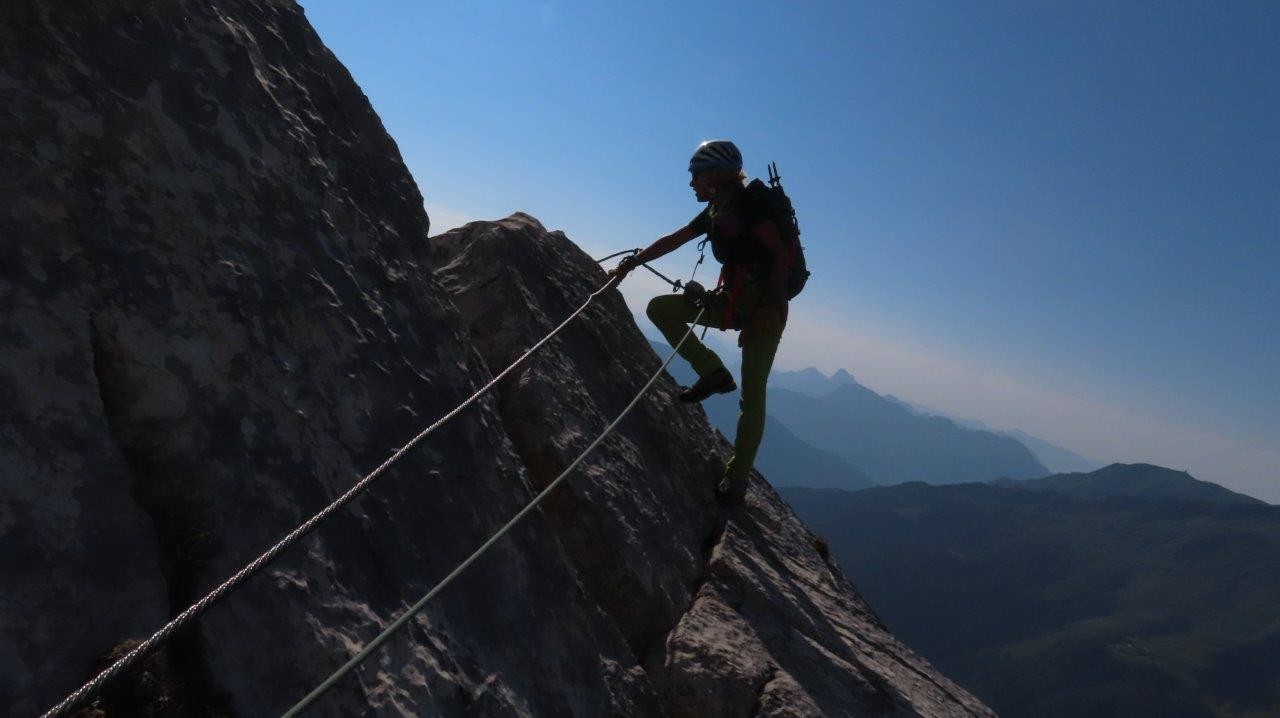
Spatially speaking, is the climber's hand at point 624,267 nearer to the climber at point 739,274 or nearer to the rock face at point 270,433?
the climber at point 739,274

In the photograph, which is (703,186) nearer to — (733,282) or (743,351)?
(733,282)

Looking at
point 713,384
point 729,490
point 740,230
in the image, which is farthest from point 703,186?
point 729,490

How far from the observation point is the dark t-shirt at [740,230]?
761 cm

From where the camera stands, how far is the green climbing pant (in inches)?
303

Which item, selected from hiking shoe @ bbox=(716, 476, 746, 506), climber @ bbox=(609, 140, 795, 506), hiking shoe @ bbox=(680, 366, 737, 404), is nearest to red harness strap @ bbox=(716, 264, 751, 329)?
climber @ bbox=(609, 140, 795, 506)

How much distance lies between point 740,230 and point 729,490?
3.01 meters

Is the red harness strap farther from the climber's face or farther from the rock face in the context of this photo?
the rock face

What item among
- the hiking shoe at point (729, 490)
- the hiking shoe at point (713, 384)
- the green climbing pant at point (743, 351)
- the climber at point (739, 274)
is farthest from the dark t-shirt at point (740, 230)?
the hiking shoe at point (729, 490)

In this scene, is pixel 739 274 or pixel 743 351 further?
pixel 739 274

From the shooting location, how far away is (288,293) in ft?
13.7

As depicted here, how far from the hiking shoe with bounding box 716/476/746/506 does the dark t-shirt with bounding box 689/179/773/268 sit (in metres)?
2.47

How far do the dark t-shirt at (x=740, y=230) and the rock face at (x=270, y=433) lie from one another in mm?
2270

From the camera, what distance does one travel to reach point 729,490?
28.3 ft

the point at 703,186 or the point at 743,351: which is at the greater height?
the point at 703,186
